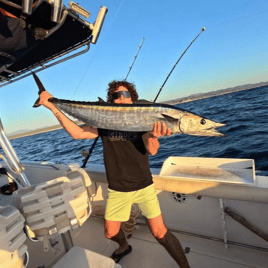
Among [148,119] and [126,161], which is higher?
[148,119]

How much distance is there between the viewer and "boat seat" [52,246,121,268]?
186cm

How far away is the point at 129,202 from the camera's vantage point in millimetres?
2547

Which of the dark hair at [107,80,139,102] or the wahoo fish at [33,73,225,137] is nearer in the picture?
the wahoo fish at [33,73,225,137]

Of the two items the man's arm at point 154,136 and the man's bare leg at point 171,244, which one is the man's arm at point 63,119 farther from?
the man's bare leg at point 171,244

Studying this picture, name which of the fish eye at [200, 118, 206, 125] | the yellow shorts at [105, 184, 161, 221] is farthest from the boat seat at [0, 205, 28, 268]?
the fish eye at [200, 118, 206, 125]

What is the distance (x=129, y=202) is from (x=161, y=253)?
4.04ft

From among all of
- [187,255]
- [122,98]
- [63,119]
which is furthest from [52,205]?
[187,255]

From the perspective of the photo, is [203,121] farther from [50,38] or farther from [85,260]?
[50,38]

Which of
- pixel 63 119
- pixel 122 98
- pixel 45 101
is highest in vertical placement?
pixel 45 101

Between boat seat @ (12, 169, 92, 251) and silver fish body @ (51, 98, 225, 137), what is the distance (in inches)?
32.4

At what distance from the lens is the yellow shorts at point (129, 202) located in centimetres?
249

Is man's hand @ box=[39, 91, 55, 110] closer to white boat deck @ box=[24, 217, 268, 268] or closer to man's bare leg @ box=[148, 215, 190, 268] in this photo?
man's bare leg @ box=[148, 215, 190, 268]

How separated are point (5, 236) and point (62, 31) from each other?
9.09 ft

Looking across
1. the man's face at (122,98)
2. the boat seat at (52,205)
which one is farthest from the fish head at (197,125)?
the boat seat at (52,205)
